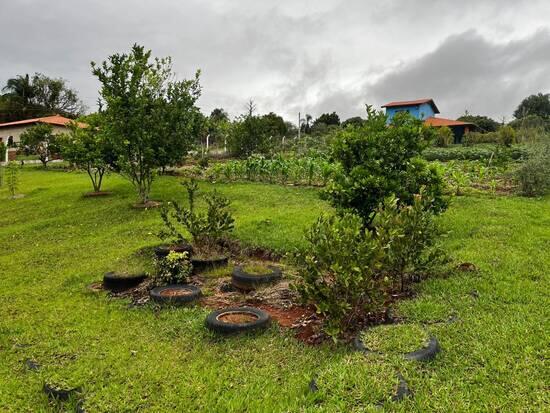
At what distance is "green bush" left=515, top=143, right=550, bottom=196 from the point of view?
11250 millimetres

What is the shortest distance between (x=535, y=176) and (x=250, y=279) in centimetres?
893

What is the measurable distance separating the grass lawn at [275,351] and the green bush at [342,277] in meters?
0.34

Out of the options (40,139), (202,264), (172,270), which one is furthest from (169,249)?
(40,139)

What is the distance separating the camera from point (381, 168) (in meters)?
6.84

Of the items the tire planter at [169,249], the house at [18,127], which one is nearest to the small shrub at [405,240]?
the tire planter at [169,249]

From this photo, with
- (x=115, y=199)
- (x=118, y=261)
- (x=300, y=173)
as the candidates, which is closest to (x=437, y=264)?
(x=118, y=261)

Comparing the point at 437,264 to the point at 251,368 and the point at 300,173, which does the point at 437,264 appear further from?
the point at 300,173

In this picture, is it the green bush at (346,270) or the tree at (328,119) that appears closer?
the green bush at (346,270)

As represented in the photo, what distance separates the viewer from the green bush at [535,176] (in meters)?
11.2

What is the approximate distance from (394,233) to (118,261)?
4.99m

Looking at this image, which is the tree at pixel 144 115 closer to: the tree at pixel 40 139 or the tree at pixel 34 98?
the tree at pixel 40 139

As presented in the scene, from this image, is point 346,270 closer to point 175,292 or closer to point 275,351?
point 275,351

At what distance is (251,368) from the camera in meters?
3.78

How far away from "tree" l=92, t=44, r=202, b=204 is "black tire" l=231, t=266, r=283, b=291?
715 cm
